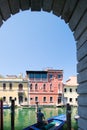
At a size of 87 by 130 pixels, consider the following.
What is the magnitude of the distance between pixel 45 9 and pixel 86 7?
1.04 meters

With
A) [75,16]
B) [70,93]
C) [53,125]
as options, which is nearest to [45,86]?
[70,93]

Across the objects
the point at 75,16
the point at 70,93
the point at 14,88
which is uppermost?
the point at 75,16

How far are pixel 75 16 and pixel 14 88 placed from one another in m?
58.9

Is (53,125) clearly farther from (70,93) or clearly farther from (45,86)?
(70,93)

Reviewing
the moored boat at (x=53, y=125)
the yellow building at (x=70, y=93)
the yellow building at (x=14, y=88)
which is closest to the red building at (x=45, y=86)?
the yellow building at (x=14, y=88)

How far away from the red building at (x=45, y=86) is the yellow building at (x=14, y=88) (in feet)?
3.47

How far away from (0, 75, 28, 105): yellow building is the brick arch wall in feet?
189

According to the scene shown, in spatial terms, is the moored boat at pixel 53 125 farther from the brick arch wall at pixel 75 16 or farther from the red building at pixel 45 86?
the red building at pixel 45 86

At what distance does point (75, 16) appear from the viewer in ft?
15.0

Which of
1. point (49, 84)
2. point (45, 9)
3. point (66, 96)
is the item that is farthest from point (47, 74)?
point (45, 9)

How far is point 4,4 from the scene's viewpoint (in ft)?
15.0

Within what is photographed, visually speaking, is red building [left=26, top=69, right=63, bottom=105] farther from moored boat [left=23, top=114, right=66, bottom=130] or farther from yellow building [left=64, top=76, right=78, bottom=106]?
moored boat [left=23, top=114, right=66, bottom=130]

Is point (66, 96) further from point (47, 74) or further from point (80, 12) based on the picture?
point (80, 12)

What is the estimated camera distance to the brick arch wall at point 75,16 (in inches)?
169
